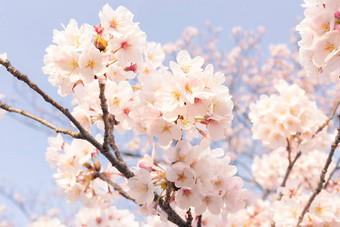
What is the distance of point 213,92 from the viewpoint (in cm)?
139

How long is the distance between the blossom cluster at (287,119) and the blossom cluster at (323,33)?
1418mm

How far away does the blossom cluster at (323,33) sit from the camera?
122 cm

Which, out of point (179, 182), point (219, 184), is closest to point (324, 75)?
point (219, 184)

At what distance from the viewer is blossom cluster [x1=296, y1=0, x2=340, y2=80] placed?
122 cm

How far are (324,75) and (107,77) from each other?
1.07m

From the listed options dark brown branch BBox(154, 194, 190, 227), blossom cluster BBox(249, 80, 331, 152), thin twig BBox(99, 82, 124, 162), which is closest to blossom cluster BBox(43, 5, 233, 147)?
thin twig BBox(99, 82, 124, 162)

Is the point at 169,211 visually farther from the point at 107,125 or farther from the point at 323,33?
the point at 323,33

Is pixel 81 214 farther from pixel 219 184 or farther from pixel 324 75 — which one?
pixel 324 75

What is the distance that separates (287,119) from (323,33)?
60.6 inches

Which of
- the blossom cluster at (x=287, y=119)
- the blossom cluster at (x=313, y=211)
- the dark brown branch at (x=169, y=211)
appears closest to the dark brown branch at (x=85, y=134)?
the dark brown branch at (x=169, y=211)

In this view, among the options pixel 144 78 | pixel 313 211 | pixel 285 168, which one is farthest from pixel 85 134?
pixel 285 168

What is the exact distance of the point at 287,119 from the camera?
2732 mm

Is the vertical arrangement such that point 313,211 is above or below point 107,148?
below

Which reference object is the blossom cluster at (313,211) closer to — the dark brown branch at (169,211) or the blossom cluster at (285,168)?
the dark brown branch at (169,211)
